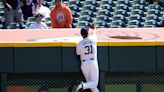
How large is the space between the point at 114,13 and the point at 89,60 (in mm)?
4646

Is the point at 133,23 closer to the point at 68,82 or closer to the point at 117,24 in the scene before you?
the point at 117,24

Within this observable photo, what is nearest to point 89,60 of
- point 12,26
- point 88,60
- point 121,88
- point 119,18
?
point 88,60

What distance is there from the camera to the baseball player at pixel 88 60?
8883 mm

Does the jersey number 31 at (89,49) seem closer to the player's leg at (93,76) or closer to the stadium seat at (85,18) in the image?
the player's leg at (93,76)

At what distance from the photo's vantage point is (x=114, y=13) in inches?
531

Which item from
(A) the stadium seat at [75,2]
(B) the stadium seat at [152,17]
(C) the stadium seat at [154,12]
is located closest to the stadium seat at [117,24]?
(B) the stadium seat at [152,17]

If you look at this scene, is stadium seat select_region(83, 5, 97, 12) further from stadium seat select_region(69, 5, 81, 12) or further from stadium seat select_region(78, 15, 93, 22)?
stadium seat select_region(78, 15, 93, 22)

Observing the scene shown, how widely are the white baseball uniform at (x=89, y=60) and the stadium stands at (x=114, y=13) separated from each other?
3540 mm

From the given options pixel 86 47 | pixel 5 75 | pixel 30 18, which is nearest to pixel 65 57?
pixel 86 47

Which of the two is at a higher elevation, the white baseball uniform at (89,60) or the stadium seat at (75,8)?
the stadium seat at (75,8)

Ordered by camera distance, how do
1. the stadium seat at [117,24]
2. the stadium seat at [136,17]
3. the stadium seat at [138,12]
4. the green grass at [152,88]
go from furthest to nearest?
the stadium seat at [138,12] < the stadium seat at [136,17] < the stadium seat at [117,24] < the green grass at [152,88]

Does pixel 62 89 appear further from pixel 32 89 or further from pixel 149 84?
pixel 149 84

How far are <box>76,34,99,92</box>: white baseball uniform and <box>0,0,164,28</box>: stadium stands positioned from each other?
11.6 feet

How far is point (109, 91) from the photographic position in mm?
9141
